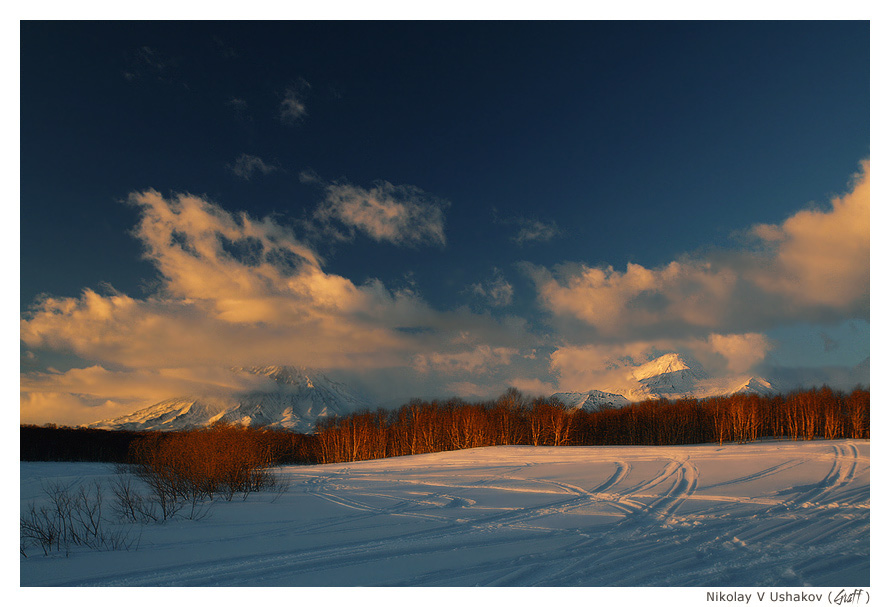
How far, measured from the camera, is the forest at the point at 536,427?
241ft

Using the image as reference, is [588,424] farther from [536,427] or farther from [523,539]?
[523,539]

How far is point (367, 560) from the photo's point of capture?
9.49m

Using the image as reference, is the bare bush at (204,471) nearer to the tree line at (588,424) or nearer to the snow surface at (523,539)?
the snow surface at (523,539)

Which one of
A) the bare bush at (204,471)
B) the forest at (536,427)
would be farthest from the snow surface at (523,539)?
the forest at (536,427)

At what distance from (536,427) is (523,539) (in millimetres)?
69664

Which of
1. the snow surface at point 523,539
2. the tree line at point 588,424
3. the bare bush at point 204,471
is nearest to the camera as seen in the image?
the snow surface at point 523,539

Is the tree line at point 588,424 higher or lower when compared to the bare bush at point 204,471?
lower

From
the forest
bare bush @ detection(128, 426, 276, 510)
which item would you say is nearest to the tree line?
the forest

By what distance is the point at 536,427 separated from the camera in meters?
77.4

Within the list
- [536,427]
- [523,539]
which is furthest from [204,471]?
[536,427]

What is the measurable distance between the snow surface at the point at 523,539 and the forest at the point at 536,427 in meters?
55.4

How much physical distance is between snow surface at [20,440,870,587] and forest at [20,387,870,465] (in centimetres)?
5543
